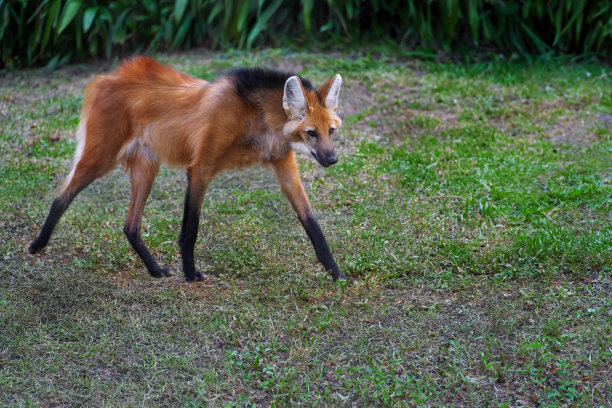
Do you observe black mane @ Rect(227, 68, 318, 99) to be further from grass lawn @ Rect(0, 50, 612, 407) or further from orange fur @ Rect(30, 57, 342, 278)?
grass lawn @ Rect(0, 50, 612, 407)

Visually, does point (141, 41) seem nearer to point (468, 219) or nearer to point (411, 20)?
point (411, 20)

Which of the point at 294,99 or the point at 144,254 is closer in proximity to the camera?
the point at 294,99

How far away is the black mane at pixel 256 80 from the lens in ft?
11.5

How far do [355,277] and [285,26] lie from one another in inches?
176

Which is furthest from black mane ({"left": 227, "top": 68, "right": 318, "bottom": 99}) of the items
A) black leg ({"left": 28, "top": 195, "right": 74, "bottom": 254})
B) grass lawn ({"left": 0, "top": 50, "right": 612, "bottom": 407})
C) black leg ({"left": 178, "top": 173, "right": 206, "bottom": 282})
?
black leg ({"left": 28, "top": 195, "right": 74, "bottom": 254})

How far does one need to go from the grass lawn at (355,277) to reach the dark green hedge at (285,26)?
144cm

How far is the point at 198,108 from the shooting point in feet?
11.7

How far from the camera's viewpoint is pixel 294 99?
3.32m

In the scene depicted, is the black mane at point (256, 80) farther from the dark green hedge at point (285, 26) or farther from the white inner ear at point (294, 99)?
the dark green hedge at point (285, 26)

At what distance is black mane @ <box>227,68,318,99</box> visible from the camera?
350cm

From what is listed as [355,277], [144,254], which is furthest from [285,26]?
[355,277]

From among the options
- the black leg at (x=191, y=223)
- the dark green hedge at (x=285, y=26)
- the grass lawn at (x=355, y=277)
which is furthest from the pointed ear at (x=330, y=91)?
the dark green hedge at (x=285, y=26)

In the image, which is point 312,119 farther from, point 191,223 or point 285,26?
point 285,26

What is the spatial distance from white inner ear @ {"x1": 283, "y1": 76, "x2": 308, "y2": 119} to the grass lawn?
0.91 metres
